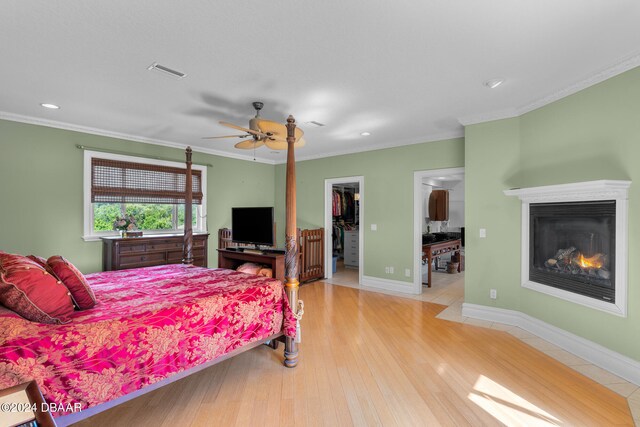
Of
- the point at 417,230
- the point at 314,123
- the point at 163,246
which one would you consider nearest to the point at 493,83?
the point at 314,123

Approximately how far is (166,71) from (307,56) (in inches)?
47.4

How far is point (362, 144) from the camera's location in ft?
17.5

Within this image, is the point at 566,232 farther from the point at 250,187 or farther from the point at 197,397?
the point at 250,187

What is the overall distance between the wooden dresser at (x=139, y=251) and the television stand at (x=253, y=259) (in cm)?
151

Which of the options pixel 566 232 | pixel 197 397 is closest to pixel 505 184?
pixel 566 232

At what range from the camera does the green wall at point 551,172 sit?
2.43m

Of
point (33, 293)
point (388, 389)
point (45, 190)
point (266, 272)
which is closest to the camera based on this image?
point (33, 293)

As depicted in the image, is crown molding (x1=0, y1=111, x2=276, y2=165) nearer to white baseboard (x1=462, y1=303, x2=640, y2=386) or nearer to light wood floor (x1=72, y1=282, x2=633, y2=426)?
light wood floor (x1=72, y1=282, x2=633, y2=426)

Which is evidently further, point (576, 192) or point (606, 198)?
point (576, 192)

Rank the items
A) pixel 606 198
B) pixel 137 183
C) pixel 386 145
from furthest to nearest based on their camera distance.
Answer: pixel 386 145
pixel 137 183
pixel 606 198

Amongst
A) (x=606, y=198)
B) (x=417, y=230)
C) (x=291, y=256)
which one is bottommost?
(x=291, y=256)

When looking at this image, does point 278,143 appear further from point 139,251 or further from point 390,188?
point 139,251

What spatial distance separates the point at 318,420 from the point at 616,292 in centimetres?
254

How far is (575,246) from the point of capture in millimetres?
2930
